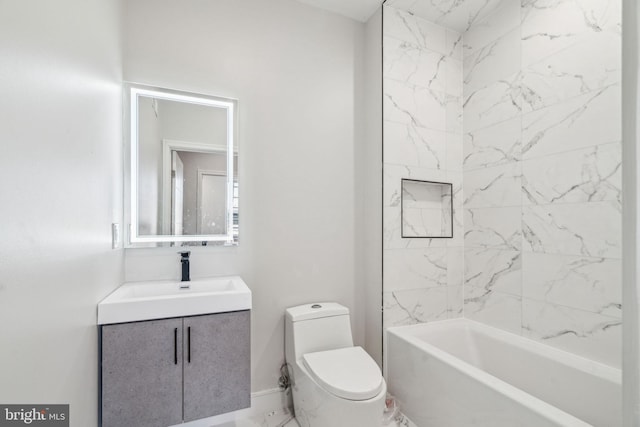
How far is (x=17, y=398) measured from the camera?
696 millimetres

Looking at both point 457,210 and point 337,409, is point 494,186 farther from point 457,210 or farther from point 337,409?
point 337,409

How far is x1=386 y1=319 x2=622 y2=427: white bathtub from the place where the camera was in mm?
1376

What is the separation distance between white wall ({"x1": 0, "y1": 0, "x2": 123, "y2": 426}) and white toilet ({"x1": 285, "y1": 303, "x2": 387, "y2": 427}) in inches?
40.3

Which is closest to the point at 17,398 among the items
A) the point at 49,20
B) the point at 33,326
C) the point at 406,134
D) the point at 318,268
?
the point at 33,326

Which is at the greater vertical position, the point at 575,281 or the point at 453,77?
the point at 453,77

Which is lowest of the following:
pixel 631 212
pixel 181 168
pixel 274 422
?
pixel 274 422

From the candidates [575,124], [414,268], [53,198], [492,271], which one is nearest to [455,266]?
[492,271]

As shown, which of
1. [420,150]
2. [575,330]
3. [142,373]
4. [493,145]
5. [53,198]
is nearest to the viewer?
[53,198]

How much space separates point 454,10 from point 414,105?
2.42 feet

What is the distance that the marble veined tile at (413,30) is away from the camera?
2.20 meters

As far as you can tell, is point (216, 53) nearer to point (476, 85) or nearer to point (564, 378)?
point (476, 85)

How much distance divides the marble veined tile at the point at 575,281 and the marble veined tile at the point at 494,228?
0.49 feet

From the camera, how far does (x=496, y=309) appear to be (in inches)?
84.6

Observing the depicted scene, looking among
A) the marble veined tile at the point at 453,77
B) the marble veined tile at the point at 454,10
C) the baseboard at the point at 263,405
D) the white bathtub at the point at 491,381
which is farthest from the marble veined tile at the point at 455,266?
the marble veined tile at the point at 454,10
